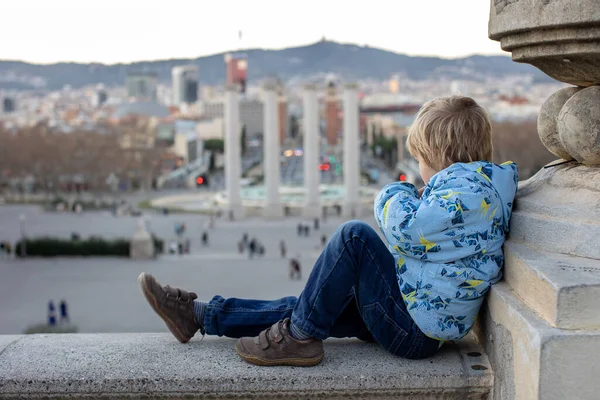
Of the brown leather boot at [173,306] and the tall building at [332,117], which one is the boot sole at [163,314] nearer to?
the brown leather boot at [173,306]

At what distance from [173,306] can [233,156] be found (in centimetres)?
4001

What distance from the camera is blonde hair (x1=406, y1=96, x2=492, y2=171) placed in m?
2.94

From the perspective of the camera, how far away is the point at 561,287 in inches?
88.7

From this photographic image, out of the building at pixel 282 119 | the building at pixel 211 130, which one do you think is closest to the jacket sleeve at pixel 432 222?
the building at pixel 211 130

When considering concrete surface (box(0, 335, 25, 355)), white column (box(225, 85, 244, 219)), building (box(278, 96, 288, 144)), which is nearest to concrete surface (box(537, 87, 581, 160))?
concrete surface (box(0, 335, 25, 355))

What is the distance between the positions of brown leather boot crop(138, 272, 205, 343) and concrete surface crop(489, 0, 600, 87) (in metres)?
1.44

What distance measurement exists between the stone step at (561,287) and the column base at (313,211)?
38.4 m

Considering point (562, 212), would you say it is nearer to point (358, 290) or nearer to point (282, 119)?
point (358, 290)

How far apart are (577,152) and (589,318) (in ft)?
1.95

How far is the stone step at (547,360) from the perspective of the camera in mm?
2256

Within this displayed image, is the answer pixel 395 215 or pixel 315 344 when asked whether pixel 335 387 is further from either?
pixel 395 215

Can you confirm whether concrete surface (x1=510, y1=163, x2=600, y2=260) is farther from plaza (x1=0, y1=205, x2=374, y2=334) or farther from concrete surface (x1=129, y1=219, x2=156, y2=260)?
concrete surface (x1=129, y1=219, x2=156, y2=260)

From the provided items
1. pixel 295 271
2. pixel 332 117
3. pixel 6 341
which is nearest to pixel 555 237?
pixel 6 341

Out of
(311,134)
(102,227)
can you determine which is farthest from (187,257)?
(311,134)
